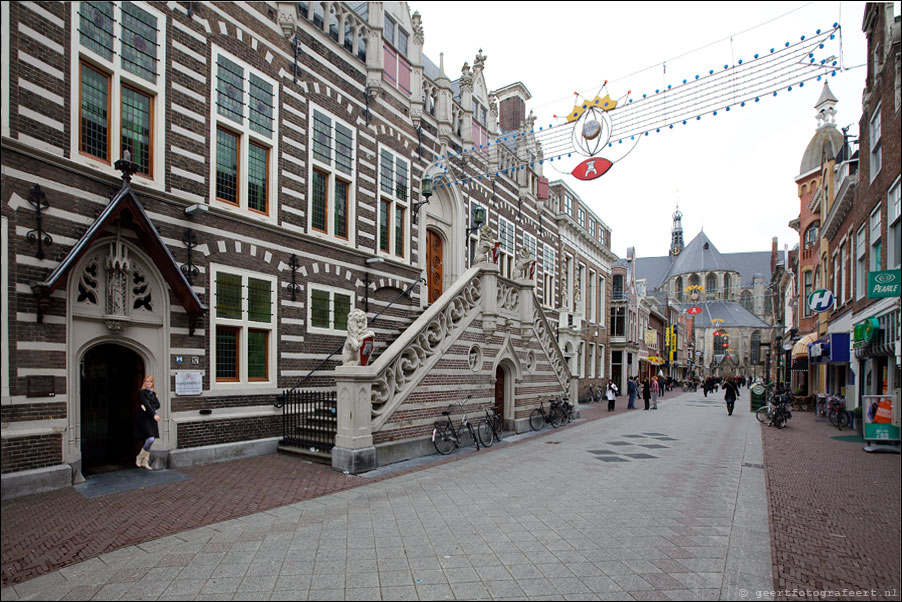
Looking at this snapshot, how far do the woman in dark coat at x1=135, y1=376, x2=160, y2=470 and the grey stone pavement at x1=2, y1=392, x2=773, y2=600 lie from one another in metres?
3.48

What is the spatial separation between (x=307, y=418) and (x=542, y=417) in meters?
8.09

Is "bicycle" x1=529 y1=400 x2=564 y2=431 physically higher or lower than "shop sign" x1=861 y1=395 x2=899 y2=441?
lower

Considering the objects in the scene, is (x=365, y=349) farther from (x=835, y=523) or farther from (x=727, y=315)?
(x=727, y=315)

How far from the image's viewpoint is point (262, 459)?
10.5 metres

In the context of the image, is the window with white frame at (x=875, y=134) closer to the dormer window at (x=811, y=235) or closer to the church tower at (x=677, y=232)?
the dormer window at (x=811, y=235)

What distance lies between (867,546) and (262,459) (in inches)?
398

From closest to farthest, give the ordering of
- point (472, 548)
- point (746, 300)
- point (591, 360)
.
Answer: point (472, 548) < point (591, 360) < point (746, 300)

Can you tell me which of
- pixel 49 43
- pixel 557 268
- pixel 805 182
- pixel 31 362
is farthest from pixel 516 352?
pixel 805 182

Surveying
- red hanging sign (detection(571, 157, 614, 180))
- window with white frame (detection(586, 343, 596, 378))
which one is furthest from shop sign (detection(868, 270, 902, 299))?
window with white frame (detection(586, 343, 596, 378))

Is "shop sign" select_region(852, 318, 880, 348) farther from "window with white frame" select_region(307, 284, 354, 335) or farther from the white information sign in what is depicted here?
the white information sign

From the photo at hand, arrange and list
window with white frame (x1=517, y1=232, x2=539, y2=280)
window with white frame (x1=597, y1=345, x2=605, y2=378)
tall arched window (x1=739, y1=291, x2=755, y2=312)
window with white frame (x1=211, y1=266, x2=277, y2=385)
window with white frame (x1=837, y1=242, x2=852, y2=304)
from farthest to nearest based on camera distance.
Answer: tall arched window (x1=739, y1=291, x2=755, y2=312) → window with white frame (x1=597, y1=345, x2=605, y2=378) → window with white frame (x1=517, y1=232, x2=539, y2=280) → window with white frame (x1=837, y1=242, x2=852, y2=304) → window with white frame (x1=211, y1=266, x2=277, y2=385)

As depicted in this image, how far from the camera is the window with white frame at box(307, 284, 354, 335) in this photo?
12.5 meters

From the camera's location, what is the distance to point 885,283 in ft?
21.1

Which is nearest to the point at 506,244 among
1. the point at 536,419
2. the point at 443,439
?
the point at 536,419
